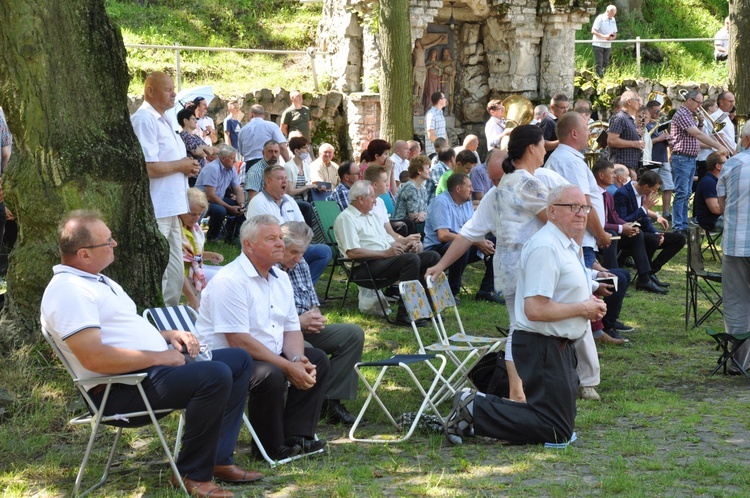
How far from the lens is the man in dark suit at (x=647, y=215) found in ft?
36.5

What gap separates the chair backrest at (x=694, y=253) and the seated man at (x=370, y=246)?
2.47 meters

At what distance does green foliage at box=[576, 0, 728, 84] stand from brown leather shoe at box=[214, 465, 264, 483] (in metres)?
18.5

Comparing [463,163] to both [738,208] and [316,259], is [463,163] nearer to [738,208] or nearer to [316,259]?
[316,259]

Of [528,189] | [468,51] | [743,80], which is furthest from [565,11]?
[528,189]

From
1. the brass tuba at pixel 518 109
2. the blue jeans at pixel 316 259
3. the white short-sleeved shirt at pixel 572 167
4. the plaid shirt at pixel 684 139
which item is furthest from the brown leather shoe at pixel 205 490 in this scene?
the brass tuba at pixel 518 109

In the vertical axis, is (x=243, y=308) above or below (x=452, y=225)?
above

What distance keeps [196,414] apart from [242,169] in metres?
9.46

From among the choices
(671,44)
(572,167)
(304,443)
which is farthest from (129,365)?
(671,44)

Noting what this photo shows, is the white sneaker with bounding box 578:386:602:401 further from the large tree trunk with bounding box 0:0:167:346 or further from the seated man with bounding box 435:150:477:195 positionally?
the seated man with bounding box 435:150:477:195

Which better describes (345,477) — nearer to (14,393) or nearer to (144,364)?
(144,364)

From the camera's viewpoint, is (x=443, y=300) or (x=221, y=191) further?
(x=221, y=191)

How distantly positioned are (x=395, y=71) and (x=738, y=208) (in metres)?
8.54

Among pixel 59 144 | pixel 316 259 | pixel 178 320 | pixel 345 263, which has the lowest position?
pixel 345 263

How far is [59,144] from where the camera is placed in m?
6.29
